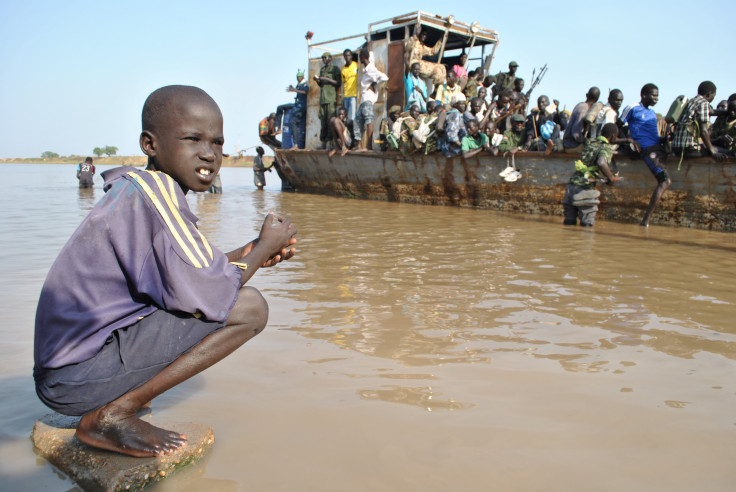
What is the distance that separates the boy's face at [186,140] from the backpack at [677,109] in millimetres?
7063

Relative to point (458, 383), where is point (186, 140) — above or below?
above

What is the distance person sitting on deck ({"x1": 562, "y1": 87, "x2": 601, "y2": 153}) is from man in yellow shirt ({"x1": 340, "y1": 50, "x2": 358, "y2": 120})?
212 inches

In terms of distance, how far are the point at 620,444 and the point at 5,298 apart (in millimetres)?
3650

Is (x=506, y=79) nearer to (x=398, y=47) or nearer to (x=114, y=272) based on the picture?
(x=398, y=47)

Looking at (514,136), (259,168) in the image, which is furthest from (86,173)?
(514,136)

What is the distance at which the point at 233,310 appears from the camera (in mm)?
1829

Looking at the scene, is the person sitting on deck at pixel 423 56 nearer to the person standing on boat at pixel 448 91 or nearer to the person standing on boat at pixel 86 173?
the person standing on boat at pixel 448 91

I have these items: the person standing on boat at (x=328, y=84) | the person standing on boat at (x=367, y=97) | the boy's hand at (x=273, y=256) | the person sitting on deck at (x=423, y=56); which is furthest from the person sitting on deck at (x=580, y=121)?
the boy's hand at (x=273, y=256)

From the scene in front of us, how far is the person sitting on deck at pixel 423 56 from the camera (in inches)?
464

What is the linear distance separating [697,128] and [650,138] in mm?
588

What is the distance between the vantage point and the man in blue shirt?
7688mm

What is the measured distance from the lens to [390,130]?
1174 centimetres

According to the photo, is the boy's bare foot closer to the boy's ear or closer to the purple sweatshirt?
the purple sweatshirt

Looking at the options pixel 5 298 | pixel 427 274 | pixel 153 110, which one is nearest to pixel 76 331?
pixel 153 110
